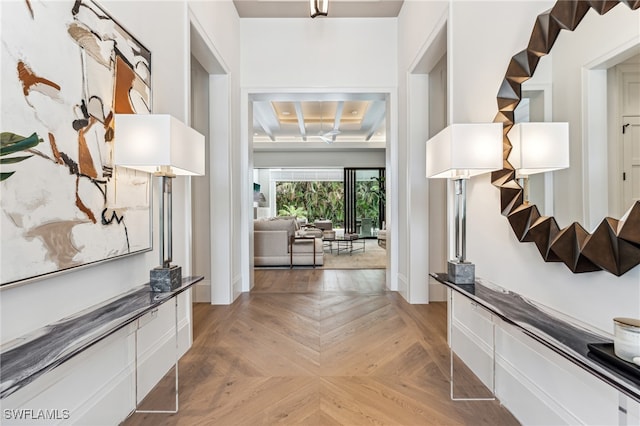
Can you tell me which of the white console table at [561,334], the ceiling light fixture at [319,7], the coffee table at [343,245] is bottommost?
the coffee table at [343,245]

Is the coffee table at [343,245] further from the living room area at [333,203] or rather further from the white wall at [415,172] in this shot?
the white wall at [415,172]

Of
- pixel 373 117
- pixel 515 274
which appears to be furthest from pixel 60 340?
pixel 373 117

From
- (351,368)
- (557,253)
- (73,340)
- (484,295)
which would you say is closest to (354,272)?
(351,368)

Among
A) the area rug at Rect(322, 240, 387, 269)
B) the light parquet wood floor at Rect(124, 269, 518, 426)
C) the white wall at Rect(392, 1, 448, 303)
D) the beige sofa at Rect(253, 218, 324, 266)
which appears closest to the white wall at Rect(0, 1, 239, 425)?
the light parquet wood floor at Rect(124, 269, 518, 426)

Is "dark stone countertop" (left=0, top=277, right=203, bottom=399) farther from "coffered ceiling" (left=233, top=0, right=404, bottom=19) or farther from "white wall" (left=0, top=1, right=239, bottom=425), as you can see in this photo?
"coffered ceiling" (left=233, top=0, right=404, bottom=19)

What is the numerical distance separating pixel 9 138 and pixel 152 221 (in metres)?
1.01

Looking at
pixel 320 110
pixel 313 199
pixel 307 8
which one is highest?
pixel 307 8

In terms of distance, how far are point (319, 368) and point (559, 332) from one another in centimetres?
154

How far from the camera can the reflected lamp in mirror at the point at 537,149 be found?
1350 millimetres

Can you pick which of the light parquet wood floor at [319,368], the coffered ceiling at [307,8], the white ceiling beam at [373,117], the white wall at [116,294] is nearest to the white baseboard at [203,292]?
the light parquet wood floor at [319,368]

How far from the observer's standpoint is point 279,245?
19.5 ft

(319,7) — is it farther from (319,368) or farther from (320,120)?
(320,120)

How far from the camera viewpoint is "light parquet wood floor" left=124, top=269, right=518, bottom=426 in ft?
5.80

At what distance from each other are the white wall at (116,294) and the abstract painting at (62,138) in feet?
0.26
